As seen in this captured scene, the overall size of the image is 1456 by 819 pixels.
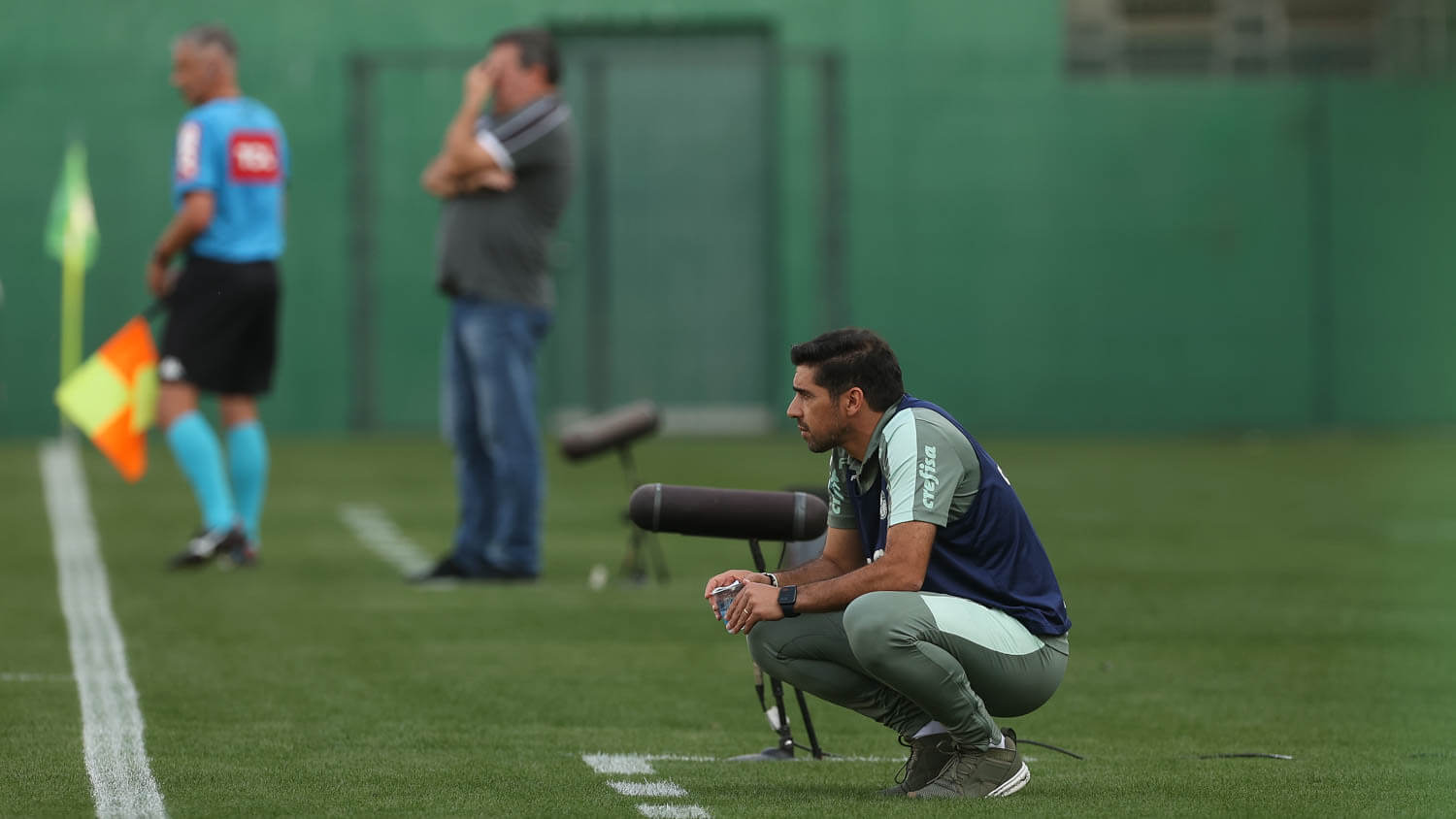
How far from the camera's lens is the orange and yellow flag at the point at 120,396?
1088 centimetres

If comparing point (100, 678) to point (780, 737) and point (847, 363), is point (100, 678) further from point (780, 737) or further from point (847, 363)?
point (847, 363)

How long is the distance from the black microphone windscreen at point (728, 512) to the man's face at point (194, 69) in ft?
19.1

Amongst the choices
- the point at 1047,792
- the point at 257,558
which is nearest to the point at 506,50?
the point at 257,558

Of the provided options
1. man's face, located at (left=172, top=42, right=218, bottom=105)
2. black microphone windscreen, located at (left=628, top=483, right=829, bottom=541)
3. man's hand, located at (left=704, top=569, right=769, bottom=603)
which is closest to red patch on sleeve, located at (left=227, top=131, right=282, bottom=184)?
man's face, located at (left=172, top=42, right=218, bottom=105)

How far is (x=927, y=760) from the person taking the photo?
206 inches

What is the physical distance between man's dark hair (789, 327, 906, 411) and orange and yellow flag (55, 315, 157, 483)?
6375mm

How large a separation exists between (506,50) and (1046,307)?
1288 centimetres

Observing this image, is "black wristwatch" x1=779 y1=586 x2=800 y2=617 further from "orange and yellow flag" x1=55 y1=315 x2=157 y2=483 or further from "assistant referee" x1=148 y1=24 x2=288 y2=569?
"orange and yellow flag" x1=55 y1=315 x2=157 y2=483

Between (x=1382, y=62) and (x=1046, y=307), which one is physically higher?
(x=1382, y=62)

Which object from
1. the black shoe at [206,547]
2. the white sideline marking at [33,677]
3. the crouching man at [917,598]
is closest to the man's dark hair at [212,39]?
the black shoe at [206,547]

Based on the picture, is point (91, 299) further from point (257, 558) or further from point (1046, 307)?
point (257, 558)

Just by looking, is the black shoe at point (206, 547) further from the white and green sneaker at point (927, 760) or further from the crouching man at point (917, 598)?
the white and green sneaker at point (927, 760)

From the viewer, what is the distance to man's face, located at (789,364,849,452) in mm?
5156

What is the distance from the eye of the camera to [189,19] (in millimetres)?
21406
